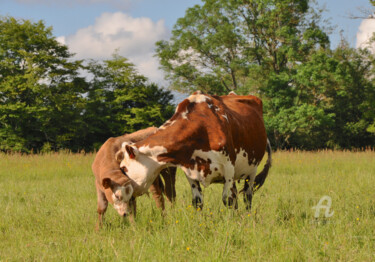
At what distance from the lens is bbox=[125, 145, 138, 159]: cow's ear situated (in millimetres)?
4742

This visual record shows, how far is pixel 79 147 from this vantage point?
30.8 m

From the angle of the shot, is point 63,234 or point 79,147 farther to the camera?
point 79,147

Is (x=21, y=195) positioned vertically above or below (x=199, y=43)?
below

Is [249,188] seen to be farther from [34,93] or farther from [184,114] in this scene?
[34,93]

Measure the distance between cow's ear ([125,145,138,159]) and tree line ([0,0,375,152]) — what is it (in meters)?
23.0

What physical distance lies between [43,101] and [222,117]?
91.5 feet

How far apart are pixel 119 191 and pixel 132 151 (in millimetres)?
561

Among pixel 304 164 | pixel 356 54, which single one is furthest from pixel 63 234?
pixel 356 54

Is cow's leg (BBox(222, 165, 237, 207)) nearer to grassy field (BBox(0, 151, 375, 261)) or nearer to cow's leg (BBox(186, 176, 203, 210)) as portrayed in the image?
grassy field (BBox(0, 151, 375, 261))

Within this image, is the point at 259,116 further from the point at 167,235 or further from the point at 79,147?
the point at 79,147

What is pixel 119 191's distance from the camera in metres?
4.73

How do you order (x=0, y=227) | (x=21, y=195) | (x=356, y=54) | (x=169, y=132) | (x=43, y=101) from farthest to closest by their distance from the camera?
1. (x=356, y=54)
2. (x=43, y=101)
3. (x=21, y=195)
4. (x=0, y=227)
5. (x=169, y=132)

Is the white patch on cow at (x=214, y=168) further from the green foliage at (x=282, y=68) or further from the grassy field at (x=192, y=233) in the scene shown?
the green foliage at (x=282, y=68)

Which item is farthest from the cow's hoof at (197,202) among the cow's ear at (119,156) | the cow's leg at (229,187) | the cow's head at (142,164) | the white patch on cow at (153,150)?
the cow's ear at (119,156)
